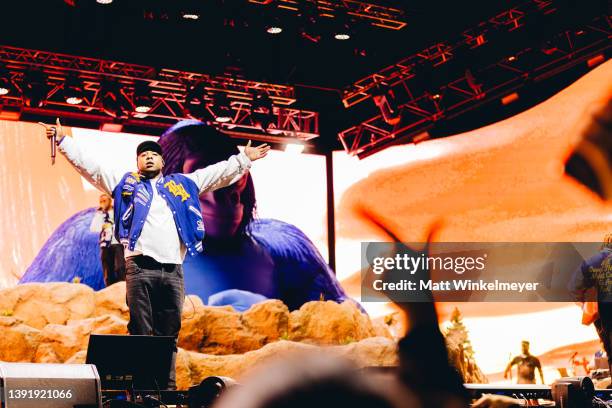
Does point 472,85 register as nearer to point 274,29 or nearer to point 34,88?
point 274,29

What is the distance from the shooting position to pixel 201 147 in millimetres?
13766

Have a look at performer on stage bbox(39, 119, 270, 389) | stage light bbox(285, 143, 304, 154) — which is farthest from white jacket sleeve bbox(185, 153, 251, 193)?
stage light bbox(285, 143, 304, 154)

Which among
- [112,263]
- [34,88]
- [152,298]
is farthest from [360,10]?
[152,298]

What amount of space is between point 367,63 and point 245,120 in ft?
7.49

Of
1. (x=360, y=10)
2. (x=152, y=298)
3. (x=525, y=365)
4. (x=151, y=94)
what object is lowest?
(x=525, y=365)

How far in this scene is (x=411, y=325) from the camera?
0.93m

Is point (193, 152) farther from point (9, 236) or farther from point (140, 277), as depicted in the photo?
point (140, 277)

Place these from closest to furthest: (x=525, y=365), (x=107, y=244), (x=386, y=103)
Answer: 1. (x=525, y=365)
2. (x=107, y=244)
3. (x=386, y=103)

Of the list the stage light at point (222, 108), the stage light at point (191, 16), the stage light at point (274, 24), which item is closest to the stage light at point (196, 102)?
the stage light at point (222, 108)

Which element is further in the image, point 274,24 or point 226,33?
point 226,33

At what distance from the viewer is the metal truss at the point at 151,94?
1251 cm

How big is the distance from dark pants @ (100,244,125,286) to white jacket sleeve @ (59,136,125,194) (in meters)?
6.83

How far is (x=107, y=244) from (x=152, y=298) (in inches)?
278

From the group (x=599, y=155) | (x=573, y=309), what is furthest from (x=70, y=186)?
(x=599, y=155)
